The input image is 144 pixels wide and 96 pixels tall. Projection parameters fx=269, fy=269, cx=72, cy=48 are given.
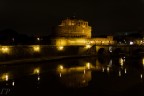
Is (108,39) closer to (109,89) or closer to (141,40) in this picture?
(141,40)

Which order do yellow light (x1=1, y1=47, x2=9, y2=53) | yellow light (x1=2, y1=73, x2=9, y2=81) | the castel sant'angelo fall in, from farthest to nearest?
the castel sant'angelo → yellow light (x1=1, y1=47, x2=9, y2=53) → yellow light (x1=2, y1=73, x2=9, y2=81)

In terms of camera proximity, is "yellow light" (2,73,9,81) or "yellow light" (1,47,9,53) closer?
"yellow light" (2,73,9,81)

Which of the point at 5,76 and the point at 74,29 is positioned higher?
the point at 74,29

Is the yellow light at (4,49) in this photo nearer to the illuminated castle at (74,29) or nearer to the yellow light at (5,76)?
the yellow light at (5,76)

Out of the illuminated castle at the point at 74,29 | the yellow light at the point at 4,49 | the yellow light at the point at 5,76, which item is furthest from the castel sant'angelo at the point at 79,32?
the yellow light at the point at 5,76

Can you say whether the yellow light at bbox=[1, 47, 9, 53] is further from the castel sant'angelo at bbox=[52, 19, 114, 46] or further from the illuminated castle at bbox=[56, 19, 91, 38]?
the illuminated castle at bbox=[56, 19, 91, 38]

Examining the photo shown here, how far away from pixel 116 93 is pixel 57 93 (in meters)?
3.30

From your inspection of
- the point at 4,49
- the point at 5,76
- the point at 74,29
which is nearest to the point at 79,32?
the point at 74,29

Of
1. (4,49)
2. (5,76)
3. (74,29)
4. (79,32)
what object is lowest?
(5,76)

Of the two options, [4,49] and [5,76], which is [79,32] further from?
[5,76]

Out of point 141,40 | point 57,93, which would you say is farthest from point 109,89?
point 141,40

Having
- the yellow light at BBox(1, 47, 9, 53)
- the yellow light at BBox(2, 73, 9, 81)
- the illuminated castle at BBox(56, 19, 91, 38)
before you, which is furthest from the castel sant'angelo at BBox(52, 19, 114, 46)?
the yellow light at BBox(2, 73, 9, 81)

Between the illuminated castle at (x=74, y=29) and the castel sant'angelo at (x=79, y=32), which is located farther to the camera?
the illuminated castle at (x=74, y=29)

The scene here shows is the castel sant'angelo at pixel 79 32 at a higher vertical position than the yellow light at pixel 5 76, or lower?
higher
